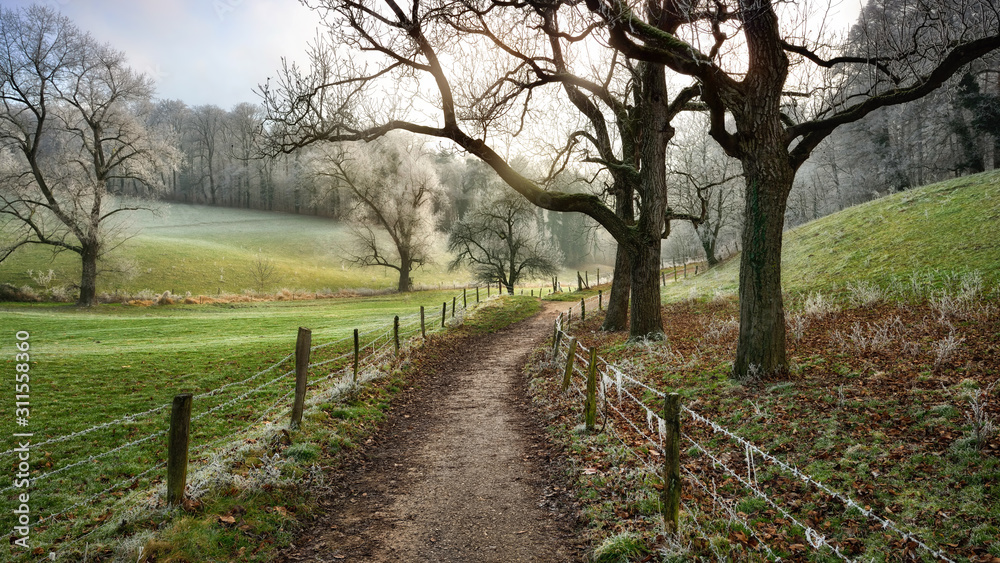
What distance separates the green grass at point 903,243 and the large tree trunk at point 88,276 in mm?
35173

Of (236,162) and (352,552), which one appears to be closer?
(352,552)

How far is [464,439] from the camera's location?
27.4ft

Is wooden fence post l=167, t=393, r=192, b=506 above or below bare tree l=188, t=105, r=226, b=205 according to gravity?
below

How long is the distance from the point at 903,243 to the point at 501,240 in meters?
30.8

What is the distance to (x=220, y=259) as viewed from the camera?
160 ft

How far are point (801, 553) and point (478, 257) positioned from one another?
43.8 m

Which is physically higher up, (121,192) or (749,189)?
(121,192)

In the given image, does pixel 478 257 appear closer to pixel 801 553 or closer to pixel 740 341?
pixel 740 341

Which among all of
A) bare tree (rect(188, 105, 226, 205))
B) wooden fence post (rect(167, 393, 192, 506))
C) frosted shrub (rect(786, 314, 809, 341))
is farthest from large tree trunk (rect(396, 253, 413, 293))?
bare tree (rect(188, 105, 226, 205))

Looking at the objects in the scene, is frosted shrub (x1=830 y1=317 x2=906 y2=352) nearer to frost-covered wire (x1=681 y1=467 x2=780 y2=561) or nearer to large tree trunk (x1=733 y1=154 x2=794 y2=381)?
large tree trunk (x1=733 y1=154 x2=794 y2=381)

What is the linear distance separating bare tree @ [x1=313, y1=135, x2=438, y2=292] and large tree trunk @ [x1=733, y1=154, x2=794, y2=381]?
39.2 metres

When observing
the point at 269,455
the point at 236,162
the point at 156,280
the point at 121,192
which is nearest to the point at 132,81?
the point at 156,280

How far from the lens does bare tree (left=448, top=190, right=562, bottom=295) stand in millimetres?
42438

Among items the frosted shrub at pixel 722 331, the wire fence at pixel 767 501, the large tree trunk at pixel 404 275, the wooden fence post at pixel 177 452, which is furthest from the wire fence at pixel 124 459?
the large tree trunk at pixel 404 275
